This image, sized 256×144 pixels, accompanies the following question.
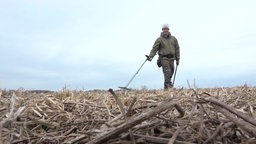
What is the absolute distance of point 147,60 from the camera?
14.1 metres

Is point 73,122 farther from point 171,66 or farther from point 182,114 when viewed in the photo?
point 171,66

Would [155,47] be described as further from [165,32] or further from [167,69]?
[167,69]

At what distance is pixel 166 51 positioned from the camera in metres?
15.2

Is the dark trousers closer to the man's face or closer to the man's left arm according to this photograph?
the man's left arm

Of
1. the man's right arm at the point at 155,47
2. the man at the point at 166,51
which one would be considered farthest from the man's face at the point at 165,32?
the man's right arm at the point at 155,47

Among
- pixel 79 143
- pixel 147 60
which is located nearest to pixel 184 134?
pixel 79 143

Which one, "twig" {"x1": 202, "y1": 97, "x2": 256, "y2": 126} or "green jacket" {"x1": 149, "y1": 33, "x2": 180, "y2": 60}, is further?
"green jacket" {"x1": 149, "y1": 33, "x2": 180, "y2": 60}

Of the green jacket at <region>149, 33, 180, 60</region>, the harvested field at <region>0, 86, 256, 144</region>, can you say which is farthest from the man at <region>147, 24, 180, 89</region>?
the harvested field at <region>0, 86, 256, 144</region>

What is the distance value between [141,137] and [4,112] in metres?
1.78

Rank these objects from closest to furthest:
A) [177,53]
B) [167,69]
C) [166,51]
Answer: [167,69] < [166,51] < [177,53]

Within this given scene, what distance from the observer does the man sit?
15094 millimetres

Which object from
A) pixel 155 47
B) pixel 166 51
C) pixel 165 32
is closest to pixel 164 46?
pixel 166 51

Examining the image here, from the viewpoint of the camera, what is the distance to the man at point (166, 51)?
594 inches

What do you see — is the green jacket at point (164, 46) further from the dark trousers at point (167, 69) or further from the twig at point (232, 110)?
the twig at point (232, 110)
